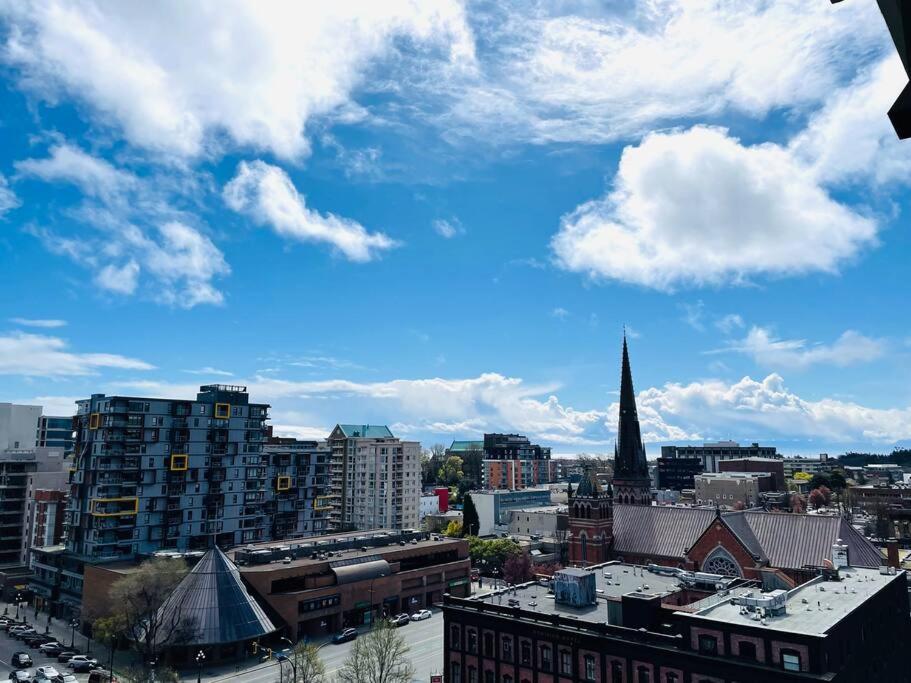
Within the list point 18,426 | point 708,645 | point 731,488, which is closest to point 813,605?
point 708,645

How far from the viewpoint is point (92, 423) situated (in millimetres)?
96438

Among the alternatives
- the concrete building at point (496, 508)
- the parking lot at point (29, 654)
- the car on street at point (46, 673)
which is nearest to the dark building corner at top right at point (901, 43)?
the car on street at point (46, 673)

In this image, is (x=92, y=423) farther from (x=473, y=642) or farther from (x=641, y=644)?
(x=641, y=644)

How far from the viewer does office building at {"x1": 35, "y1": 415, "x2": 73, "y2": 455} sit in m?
165

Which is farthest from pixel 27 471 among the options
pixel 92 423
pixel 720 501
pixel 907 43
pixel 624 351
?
pixel 720 501

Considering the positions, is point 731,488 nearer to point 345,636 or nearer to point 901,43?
point 345,636

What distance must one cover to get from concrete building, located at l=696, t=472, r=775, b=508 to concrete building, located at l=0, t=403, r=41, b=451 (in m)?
175

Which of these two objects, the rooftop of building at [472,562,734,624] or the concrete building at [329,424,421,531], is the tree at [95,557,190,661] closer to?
the rooftop of building at [472,562,734,624]

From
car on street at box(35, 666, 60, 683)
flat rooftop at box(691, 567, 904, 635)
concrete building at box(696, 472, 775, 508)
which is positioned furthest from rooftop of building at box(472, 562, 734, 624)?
concrete building at box(696, 472, 775, 508)

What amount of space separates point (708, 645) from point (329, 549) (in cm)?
6116

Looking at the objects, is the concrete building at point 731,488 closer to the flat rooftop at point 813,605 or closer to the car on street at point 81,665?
the flat rooftop at point 813,605

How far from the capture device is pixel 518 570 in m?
103

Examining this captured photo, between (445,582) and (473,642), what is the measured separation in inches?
1820

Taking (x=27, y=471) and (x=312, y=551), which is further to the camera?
(x=27, y=471)
